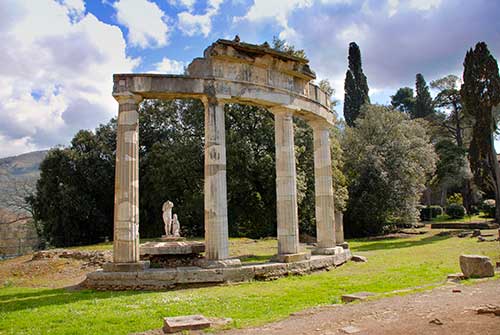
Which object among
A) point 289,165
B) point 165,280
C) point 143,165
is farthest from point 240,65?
point 143,165

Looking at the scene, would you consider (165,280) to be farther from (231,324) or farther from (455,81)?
(455,81)

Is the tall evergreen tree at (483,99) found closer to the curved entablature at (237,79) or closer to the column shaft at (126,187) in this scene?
the curved entablature at (237,79)

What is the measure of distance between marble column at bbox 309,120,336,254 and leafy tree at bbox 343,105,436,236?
1816cm

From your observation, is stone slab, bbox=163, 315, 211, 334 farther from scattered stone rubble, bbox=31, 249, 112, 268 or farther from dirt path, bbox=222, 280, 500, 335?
scattered stone rubble, bbox=31, 249, 112, 268

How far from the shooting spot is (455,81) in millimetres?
56125

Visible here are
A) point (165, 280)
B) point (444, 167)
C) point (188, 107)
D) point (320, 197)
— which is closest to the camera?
point (165, 280)

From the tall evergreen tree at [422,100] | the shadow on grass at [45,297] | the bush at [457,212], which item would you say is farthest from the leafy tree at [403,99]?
the shadow on grass at [45,297]

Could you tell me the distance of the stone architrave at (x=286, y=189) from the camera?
15758 mm

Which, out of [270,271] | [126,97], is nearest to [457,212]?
[270,271]

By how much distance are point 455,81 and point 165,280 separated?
181ft

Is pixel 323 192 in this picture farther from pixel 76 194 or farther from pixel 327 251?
pixel 76 194

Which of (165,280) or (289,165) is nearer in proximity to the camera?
(165,280)

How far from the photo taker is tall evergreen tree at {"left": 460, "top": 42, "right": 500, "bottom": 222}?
34.1 metres

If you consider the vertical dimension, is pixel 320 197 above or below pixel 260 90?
below
